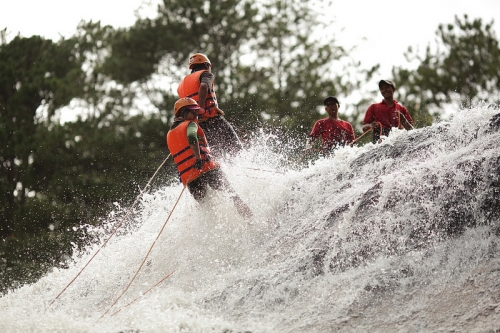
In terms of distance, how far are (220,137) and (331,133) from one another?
1.76 m

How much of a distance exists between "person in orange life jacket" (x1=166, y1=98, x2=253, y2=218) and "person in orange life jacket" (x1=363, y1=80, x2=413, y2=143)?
270cm

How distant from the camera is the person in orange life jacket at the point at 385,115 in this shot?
9828 millimetres

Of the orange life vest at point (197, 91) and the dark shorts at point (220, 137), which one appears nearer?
the orange life vest at point (197, 91)

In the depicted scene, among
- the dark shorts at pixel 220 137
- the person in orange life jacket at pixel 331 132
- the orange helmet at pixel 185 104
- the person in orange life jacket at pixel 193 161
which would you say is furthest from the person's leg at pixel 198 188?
the person in orange life jacket at pixel 331 132

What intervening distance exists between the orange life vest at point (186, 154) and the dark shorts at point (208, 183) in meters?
0.06

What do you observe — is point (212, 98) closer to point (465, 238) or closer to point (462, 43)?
point (465, 238)

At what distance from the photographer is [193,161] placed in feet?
26.8

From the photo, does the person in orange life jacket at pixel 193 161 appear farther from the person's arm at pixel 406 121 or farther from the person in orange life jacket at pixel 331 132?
the person's arm at pixel 406 121

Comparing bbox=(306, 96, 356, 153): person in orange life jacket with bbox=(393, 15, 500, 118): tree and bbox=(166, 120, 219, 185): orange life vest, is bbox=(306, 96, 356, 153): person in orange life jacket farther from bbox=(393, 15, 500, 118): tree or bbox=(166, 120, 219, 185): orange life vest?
bbox=(393, 15, 500, 118): tree

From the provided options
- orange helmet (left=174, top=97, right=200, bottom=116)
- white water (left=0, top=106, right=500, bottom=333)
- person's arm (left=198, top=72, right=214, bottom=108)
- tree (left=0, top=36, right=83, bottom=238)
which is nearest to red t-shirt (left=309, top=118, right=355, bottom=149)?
white water (left=0, top=106, right=500, bottom=333)

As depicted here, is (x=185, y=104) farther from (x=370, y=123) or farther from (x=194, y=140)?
(x=370, y=123)

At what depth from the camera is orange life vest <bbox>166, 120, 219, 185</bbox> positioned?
815 centimetres

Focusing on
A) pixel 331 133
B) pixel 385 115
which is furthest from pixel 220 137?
pixel 385 115

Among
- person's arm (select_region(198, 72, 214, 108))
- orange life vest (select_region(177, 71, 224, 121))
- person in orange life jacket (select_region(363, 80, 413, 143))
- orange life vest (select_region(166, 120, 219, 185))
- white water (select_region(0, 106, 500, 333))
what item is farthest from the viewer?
person in orange life jacket (select_region(363, 80, 413, 143))
